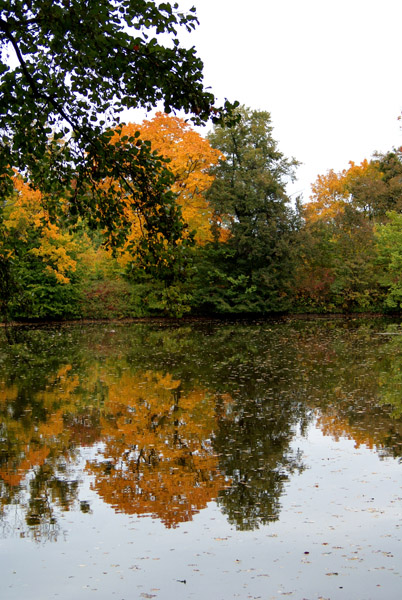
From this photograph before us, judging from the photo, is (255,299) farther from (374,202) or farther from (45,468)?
(45,468)

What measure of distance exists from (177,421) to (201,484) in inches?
145

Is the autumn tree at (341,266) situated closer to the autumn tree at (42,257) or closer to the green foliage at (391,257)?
the green foliage at (391,257)

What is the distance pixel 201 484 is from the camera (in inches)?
325

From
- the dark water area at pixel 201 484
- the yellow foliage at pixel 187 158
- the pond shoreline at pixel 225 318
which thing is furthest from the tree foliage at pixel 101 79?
the pond shoreline at pixel 225 318

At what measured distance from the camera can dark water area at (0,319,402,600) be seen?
19.1 feet

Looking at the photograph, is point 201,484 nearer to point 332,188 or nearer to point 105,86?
point 105,86

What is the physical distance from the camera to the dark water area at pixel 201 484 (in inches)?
229

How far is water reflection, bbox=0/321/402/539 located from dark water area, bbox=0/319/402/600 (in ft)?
0.12

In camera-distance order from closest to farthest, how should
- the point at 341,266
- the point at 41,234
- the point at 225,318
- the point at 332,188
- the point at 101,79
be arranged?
the point at 101,79, the point at 41,234, the point at 225,318, the point at 341,266, the point at 332,188

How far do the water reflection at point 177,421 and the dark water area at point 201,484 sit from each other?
0.12 ft

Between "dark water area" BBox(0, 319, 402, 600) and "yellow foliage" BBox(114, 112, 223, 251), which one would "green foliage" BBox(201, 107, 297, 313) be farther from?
"dark water area" BBox(0, 319, 402, 600)

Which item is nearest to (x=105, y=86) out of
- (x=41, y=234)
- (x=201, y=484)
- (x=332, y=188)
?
(x=201, y=484)

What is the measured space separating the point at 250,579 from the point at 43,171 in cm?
526

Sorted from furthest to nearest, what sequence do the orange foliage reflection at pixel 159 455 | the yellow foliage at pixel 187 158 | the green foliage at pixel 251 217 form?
the green foliage at pixel 251 217, the yellow foliage at pixel 187 158, the orange foliage reflection at pixel 159 455
